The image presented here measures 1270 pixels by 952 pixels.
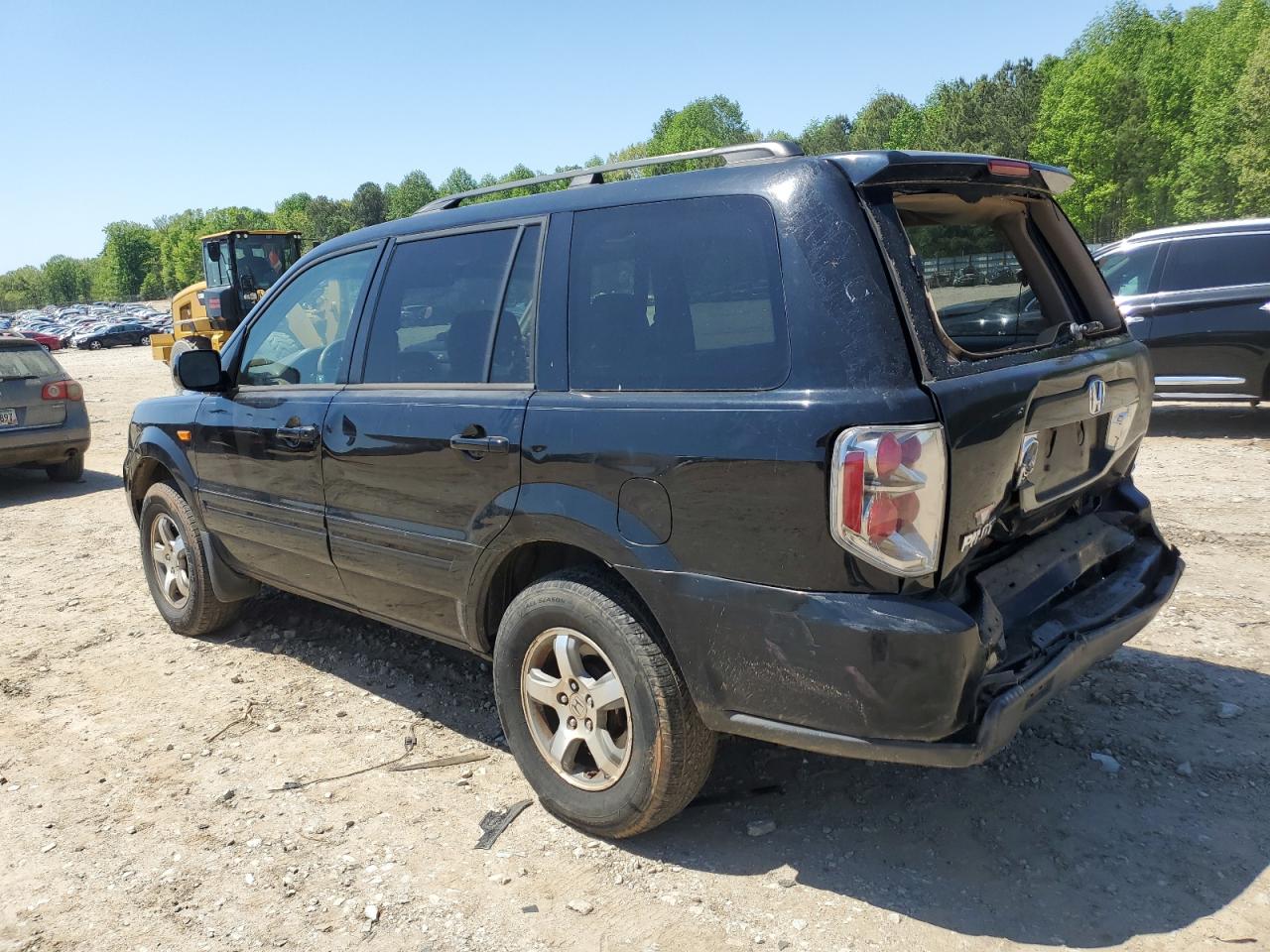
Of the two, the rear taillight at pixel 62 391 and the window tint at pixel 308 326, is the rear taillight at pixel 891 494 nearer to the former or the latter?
the window tint at pixel 308 326

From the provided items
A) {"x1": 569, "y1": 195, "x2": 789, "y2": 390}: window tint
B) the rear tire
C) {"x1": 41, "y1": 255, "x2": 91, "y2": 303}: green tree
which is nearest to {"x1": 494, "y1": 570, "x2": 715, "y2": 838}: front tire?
{"x1": 569, "y1": 195, "x2": 789, "y2": 390}: window tint

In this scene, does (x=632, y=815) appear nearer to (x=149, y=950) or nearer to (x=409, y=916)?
(x=409, y=916)

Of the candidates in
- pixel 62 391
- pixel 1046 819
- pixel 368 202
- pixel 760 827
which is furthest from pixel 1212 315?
pixel 368 202

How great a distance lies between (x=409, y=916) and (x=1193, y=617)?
392 cm

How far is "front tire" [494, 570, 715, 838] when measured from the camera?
2.77m

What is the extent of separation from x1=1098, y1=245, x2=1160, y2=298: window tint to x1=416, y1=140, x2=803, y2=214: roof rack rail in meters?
7.41

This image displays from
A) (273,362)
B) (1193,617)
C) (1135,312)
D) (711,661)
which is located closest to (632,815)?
(711,661)

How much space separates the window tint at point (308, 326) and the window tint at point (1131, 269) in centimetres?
780

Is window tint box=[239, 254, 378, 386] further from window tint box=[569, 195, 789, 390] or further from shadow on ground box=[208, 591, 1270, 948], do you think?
shadow on ground box=[208, 591, 1270, 948]

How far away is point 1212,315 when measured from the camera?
8703mm

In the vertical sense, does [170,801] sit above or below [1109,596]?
below

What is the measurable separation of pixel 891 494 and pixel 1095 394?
1149 mm

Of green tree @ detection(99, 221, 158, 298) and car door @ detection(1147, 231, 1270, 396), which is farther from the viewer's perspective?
green tree @ detection(99, 221, 158, 298)

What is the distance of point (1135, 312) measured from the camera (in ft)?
29.8
